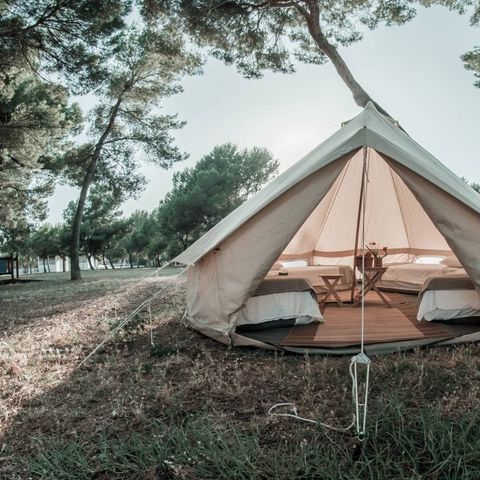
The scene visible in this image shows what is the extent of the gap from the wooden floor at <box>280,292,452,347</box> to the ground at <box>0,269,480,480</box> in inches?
12.4

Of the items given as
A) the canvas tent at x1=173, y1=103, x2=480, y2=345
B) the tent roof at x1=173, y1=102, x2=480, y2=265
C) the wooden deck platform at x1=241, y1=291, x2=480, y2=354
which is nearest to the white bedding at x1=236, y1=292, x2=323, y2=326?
the wooden deck platform at x1=241, y1=291, x2=480, y2=354

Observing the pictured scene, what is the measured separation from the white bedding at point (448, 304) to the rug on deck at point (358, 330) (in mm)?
114

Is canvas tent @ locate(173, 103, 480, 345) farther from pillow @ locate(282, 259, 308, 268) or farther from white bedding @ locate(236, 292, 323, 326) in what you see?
pillow @ locate(282, 259, 308, 268)

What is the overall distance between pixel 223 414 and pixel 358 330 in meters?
2.03

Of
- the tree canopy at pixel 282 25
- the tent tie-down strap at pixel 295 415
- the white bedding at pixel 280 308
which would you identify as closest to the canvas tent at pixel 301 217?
the white bedding at pixel 280 308

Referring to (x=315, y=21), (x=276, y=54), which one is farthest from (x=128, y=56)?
(x=315, y=21)

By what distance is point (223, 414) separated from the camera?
2.11m

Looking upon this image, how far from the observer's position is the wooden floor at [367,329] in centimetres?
331

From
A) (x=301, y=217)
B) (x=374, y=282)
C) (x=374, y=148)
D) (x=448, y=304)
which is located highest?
(x=374, y=148)

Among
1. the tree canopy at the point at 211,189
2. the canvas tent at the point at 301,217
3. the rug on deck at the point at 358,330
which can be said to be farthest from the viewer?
the tree canopy at the point at 211,189

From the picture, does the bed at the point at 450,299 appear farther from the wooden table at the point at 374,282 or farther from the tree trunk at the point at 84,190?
the tree trunk at the point at 84,190

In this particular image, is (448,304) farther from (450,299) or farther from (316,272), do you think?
(316,272)

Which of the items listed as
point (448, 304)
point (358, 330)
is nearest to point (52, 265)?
point (358, 330)

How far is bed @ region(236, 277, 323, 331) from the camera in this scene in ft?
12.3
